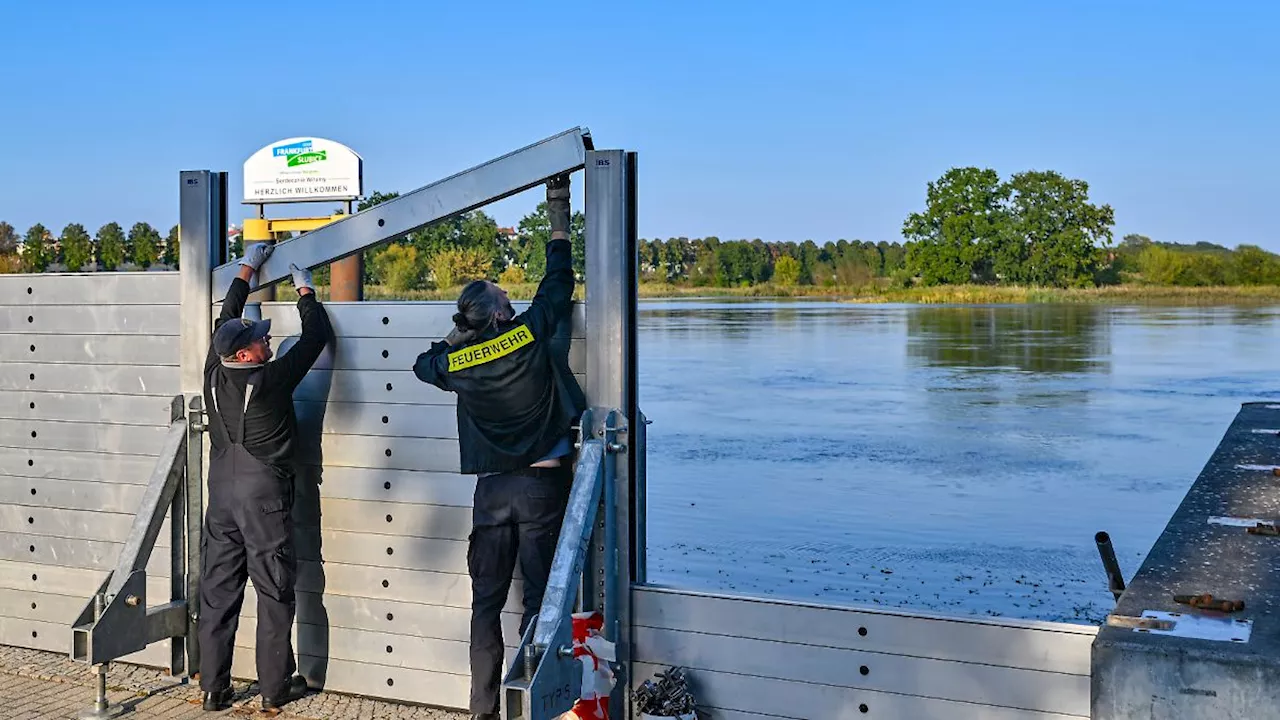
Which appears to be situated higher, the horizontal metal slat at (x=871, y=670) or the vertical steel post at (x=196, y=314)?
the vertical steel post at (x=196, y=314)

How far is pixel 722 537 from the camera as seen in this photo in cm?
1113

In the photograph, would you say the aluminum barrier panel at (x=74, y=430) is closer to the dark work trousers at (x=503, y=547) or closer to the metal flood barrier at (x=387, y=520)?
the metal flood barrier at (x=387, y=520)

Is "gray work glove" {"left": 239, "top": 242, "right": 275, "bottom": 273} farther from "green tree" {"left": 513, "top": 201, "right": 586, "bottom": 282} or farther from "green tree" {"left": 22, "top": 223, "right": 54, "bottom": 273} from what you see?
"green tree" {"left": 22, "top": 223, "right": 54, "bottom": 273}

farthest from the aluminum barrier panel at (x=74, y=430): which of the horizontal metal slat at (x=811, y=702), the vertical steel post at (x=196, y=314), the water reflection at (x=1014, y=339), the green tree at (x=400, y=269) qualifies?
the water reflection at (x=1014, y=339)

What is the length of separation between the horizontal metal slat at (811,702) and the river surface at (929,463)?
320mm

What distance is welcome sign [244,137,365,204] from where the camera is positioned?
757cm

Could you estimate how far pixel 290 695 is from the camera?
5824mm

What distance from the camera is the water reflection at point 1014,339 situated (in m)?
30.4

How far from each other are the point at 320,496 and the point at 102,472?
1214 mm

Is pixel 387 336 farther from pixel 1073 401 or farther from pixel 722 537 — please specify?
pixel 1073 401

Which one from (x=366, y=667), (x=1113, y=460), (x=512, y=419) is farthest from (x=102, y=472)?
(x=1113, y=460)

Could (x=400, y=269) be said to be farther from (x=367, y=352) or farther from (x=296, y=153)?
(x=367, y=352)

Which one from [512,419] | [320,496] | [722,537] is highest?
[512,419]

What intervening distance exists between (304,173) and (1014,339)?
34181mm
